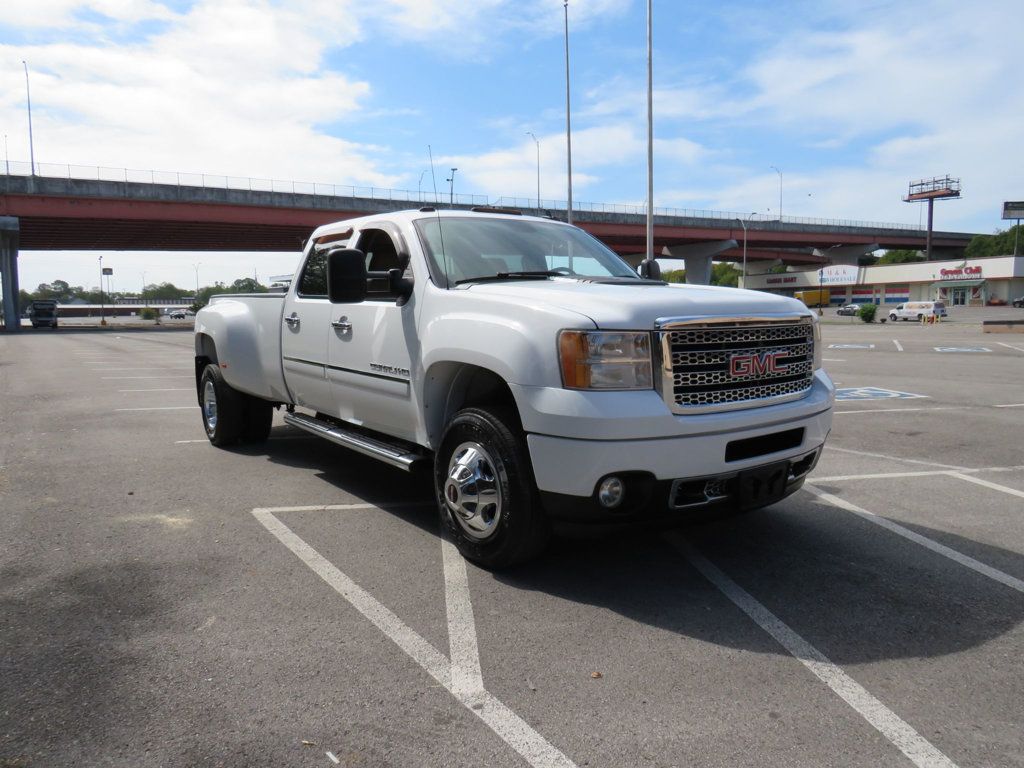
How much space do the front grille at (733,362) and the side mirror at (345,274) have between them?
1.90m

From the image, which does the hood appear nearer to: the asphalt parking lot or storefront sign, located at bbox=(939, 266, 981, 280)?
the asphalt parking lot

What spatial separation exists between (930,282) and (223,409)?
93.4 metres

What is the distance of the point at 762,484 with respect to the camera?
3.77 m

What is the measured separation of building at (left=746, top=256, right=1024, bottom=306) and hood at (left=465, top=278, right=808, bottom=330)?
240 feet

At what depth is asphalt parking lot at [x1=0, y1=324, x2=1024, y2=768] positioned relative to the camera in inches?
100

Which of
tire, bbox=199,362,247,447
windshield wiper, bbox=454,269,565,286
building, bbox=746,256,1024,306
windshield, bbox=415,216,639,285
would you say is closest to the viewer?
windshield wiper, bbox=454,269,565,286

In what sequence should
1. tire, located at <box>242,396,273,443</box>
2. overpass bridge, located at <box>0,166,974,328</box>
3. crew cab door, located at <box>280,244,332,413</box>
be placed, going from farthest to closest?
overpass bridge, located at <box>0,166,974,328</box> < tire, located at <box>242,396,273,443</box> < crew cab door, located at <box>280,244,332,413</box>

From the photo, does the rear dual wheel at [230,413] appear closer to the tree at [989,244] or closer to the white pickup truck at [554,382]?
the white pickup truck at [554,382]

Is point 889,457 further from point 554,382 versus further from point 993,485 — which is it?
point 554,382

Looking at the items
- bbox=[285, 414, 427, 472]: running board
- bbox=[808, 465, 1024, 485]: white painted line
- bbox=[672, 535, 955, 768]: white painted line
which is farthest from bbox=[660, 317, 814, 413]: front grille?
bbox=[808, 465, 1024, 485]: white painted line

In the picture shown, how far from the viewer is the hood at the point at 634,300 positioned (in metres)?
3.54

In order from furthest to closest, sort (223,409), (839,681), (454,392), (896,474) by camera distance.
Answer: (223,409) → (896,474) → (454,392) → (839,681)

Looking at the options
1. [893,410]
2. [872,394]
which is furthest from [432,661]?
Answer: [872,394]

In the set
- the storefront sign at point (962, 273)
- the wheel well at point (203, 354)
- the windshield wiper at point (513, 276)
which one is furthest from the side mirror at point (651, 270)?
the storefront sign at point (962, 273)
